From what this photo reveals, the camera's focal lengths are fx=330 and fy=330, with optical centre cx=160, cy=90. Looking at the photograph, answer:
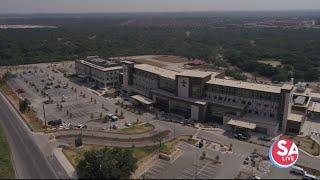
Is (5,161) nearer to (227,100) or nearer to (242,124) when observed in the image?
(242,124)

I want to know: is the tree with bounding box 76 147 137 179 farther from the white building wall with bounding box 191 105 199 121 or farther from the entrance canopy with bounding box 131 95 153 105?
the entrance canopy with bounding box 131 95 153 105

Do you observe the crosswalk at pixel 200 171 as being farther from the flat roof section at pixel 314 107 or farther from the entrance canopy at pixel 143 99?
the flat roof section at pixel 314 107

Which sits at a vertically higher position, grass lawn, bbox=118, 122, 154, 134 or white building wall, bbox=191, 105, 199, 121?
white building wall, bbox=191, 105, 199, 121

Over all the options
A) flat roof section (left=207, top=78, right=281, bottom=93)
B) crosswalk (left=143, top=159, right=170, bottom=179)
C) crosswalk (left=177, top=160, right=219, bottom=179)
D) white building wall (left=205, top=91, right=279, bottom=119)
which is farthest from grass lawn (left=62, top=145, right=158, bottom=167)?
flat roof section (left=207, top=78, right=281, bottom=93)

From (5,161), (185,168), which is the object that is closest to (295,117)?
(185,168)

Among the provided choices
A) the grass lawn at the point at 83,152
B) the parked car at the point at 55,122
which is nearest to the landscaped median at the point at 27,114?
the parked car at the point at 55,122

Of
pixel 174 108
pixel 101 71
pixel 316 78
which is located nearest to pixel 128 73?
pixel 101 71

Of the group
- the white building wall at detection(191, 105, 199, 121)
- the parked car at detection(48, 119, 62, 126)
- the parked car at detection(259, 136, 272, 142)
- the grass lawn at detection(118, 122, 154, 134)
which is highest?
the white building wall at detection(191, 105, 199, 121)
